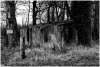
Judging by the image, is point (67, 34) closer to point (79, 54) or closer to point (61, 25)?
point (61, 25)

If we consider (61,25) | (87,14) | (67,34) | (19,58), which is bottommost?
(19,58)

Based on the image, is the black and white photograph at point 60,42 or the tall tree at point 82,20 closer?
the black and white photograph at point 60,42

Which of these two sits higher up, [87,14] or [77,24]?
[87,14]

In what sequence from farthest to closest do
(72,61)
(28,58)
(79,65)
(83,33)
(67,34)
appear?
(67,34), (83,33), (28,58), (72,61), (79,65)

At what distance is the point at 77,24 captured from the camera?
12234mm

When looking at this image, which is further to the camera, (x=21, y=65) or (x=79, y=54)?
(x=79, y=54)

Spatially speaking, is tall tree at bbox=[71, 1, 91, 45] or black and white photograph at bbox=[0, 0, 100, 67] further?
tall tree at bbox=[71, 1, 91, 45]

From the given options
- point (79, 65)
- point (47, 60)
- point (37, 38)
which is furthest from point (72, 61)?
point (37, 38)

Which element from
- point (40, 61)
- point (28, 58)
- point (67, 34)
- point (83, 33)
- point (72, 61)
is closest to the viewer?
point (72, 61)

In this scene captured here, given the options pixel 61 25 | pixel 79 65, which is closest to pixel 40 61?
pixel 79 65

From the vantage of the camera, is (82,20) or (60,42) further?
(82,20)

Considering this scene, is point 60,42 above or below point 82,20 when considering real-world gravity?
below

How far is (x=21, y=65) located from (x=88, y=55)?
396 cm

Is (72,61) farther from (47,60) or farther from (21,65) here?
(21,65)
